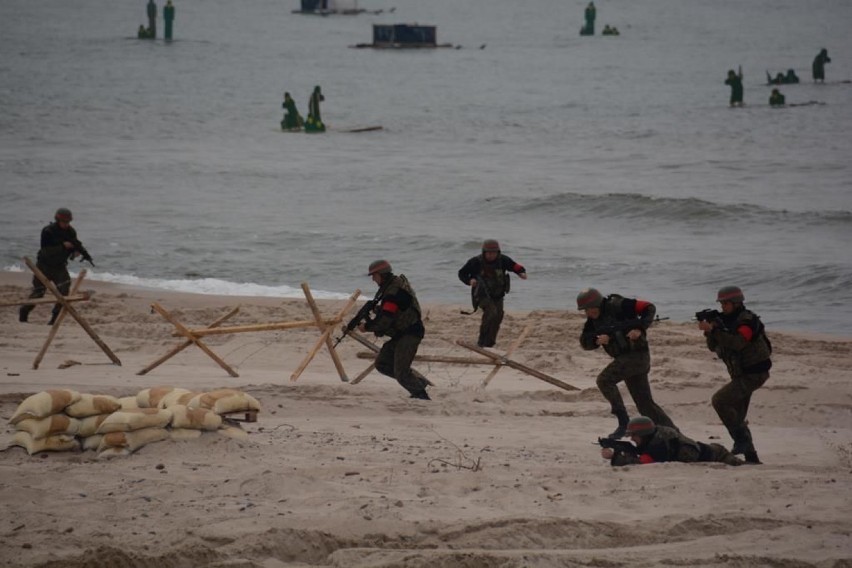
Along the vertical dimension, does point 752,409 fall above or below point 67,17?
below

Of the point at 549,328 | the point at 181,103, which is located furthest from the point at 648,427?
the point at 181,103

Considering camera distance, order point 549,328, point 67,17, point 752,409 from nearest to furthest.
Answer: point 752,409 < point 549,328 < point 67,17

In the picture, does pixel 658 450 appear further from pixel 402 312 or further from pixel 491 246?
pixel 491 246

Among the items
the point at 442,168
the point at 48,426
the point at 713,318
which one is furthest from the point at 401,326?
the point at 442,168

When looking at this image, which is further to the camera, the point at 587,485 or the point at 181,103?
the point at 181,103

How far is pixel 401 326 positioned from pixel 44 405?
13.1 feet

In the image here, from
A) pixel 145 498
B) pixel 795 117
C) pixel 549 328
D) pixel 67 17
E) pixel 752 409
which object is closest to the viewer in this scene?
pixel 145 498

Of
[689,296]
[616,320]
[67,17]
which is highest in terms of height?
[67,17]

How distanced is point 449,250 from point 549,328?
9.44 metres

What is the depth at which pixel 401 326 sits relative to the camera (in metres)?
12.5

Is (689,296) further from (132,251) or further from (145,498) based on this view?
(145,498)

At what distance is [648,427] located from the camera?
394 inches

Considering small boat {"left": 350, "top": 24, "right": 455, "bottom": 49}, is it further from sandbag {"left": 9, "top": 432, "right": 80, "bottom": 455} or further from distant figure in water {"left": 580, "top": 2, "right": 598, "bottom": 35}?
sandbag {"left": 9, "top": 432, "right": 80, "bottom": 455}

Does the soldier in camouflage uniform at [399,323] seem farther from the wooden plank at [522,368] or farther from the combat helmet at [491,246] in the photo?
the combat helmet at [491,246]
